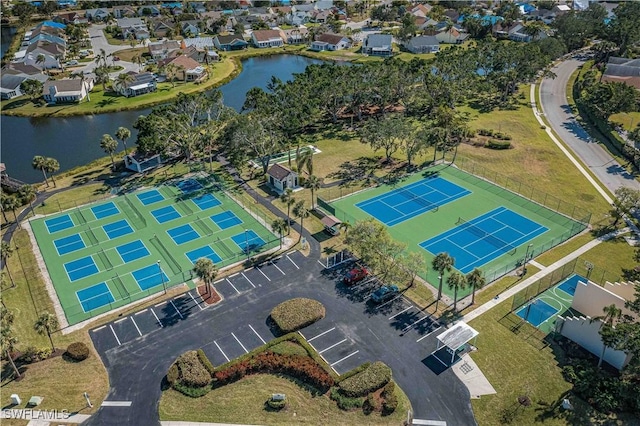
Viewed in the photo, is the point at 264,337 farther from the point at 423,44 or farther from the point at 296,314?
the point at 423,44

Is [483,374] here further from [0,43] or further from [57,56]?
[0,43]

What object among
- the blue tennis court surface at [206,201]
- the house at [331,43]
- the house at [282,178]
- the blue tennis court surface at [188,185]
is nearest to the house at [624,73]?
the house at [331,43]

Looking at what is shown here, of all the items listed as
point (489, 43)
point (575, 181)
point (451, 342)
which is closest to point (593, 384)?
point (451, 342)

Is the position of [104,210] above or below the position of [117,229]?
above

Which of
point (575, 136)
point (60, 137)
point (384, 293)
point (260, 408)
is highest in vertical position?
point (575, 136)

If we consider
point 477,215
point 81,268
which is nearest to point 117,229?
point 81,268

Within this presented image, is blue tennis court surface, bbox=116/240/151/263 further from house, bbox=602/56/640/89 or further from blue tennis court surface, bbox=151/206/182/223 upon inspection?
house, bbox=602/56/640/89
